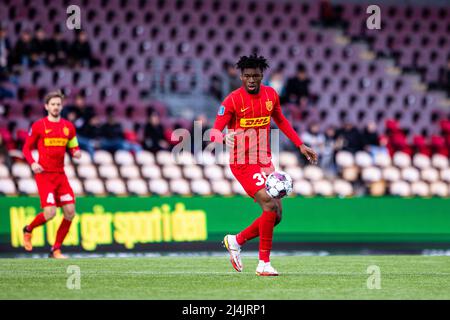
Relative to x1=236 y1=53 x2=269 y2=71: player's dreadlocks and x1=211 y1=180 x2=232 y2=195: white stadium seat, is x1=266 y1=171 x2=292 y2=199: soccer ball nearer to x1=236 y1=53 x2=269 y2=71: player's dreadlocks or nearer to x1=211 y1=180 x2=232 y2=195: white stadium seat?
x1=236 y1=53 x2=269 y2=71: player's dreadlocks

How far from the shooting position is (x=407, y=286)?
33.6 feet

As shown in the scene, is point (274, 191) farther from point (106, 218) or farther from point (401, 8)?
point (401, 8)

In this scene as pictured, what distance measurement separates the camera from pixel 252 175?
1103cm

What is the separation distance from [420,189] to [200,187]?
502 cm

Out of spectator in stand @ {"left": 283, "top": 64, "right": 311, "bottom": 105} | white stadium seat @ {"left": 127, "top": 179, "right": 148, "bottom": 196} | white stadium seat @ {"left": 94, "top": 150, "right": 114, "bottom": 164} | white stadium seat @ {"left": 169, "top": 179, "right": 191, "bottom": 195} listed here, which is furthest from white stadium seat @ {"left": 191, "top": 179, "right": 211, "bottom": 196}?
spectator in stand @ {"left": 283, "top": 64, "right": 311, "bottom": 105}

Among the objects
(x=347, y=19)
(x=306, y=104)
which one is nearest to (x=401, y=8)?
(x=347, y=19)

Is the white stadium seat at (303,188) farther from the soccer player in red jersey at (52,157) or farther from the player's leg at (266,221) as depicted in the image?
the player's leg at (266,221)

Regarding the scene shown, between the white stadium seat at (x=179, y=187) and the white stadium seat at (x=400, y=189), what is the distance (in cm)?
460

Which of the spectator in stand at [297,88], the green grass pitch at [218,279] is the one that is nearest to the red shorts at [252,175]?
the green grass pitch at [218,279]

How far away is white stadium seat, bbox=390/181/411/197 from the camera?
69.4ft

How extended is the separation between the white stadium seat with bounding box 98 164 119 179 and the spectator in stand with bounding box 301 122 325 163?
419 cm

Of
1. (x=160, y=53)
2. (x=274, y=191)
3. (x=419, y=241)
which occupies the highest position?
(x=160, y=53)

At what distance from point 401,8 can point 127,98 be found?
926 centimetres

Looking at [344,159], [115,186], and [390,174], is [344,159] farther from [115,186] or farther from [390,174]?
[115,186]
